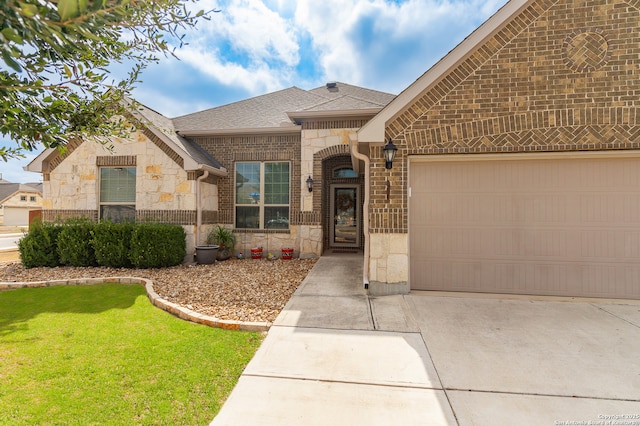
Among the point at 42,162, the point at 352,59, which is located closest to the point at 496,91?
the point at 352,59

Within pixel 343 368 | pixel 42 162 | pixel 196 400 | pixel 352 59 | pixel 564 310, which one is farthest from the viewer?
pixel 352 59

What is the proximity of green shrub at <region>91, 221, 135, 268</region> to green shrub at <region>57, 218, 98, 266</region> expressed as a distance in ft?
0.96

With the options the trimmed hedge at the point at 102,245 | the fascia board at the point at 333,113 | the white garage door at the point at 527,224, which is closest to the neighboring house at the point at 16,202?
the trimmed hedge at the point at 102,245

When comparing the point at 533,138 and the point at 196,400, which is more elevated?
the point at 533,138

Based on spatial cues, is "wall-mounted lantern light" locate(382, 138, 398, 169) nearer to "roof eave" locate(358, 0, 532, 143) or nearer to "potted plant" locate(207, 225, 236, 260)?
"roof eave" locate(358, 0, 532, 143)

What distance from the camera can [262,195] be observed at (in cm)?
1017

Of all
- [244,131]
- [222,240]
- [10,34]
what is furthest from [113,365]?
[244,131]

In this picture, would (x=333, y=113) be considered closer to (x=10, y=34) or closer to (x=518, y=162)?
(x=518, y=162)

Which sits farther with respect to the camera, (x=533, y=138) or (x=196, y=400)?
(x=533, y=138)

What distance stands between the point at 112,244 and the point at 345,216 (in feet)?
25.2

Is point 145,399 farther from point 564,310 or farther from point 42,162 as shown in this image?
point 42,162

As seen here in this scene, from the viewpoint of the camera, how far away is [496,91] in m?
5.29

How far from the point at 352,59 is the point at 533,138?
34.0 ft

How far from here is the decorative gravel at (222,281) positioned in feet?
15.6
